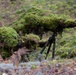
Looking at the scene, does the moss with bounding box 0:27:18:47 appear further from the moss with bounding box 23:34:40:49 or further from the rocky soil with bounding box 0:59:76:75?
the rocky soil with bounding box 0:59:76:75

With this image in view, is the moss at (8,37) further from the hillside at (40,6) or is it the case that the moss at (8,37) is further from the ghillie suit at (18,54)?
the hillside at (40,6)

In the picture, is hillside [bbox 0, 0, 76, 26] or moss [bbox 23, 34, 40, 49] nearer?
moss [bbox 23, 34, 40, 49]

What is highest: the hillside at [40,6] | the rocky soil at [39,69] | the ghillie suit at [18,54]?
the rocky soil at [39,69]

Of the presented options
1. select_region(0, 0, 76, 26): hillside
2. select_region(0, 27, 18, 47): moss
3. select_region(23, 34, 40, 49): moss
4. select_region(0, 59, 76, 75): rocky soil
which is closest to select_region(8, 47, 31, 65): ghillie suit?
select_region(23, 34, 40, 49): moss

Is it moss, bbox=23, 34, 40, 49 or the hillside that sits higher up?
moss, bbox=23, 34, 40, 49

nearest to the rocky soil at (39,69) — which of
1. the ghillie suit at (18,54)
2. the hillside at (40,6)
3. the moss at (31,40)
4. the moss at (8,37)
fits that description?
the ghillie suit at (18,54)

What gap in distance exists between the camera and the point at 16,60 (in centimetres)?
839

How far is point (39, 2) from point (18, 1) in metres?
1.95

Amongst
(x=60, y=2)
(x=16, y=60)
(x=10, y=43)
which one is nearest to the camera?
(x=16, y=60)

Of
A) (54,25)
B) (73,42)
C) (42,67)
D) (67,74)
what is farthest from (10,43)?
(73,42)

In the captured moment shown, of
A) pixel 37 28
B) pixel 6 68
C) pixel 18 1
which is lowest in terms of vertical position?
pixel 18 1

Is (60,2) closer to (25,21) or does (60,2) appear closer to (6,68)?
(25,21)

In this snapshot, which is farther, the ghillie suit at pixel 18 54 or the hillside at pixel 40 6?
the hillside at pixel 40 6

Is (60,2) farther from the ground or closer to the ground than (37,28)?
closer to the ground
